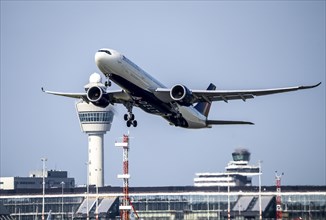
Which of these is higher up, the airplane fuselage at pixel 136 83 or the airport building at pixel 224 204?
the airplane fuselage at pixel 136 83

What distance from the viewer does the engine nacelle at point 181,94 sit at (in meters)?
99.0

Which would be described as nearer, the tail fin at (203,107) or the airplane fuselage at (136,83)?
the airplane fuselage at (136,83)

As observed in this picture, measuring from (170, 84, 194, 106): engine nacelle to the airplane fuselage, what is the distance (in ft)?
5.70

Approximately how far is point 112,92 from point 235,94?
12.8m

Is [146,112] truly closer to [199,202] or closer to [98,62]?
Answer: [98,62]

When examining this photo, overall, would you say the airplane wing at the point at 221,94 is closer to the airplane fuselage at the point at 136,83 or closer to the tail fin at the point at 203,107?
the airplane fuselage at the point at 136,83

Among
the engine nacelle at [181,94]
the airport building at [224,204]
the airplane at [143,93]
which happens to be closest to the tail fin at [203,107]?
the airplane at [143,93]

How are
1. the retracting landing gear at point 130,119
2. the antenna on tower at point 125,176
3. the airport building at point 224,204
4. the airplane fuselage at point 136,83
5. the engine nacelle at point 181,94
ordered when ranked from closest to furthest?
the airplane fuselage at point 136,83 < the engine nacelle at point 181,94 < the retracting landing gear at point 130,119 < the antenna on tower at point 125,176 < the airport building at point 224,204

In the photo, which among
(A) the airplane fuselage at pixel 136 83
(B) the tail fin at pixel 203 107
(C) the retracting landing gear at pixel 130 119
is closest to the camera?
(A) the airplane fuselage at pixel 136 83

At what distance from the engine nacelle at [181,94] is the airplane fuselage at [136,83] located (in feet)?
5.70

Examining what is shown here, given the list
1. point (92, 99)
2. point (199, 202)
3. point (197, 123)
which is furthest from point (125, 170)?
point (199, 202)

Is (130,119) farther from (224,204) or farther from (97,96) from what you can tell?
(224,204)

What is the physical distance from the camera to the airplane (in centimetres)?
9619

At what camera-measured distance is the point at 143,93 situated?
3883 inches
